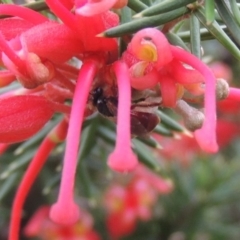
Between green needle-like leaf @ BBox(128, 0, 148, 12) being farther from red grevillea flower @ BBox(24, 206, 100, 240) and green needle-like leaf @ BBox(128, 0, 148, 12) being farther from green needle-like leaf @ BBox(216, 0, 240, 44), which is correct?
red grevillea flower @ BBox(24, 206, 100, 240)

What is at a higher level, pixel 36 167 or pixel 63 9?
pixel 63 9

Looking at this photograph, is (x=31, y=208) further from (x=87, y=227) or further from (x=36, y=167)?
(x=36, y=167)

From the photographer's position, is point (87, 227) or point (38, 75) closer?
point (38, 75)

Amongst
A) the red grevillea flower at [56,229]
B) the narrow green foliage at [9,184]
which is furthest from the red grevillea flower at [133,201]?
the narrow green foliage at [9,184]

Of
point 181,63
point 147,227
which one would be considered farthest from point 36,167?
point 147,227

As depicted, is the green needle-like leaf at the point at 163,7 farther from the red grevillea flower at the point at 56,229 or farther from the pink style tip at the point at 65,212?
the red grevillea flower at the point at 56,229

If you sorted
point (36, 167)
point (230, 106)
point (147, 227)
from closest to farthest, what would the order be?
point (36, 167) → point (147, 227) → point (230, 106)

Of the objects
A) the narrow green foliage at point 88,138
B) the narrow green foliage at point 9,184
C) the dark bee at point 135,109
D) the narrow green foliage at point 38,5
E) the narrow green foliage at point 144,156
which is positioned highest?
the narrow green foliage at point 38,5

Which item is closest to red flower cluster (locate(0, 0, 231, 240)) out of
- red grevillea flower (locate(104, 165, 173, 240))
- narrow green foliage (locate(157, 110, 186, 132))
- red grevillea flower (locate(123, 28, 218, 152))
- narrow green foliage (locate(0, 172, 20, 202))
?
red grevillea flower (locate(123, 28, 218, 152))
